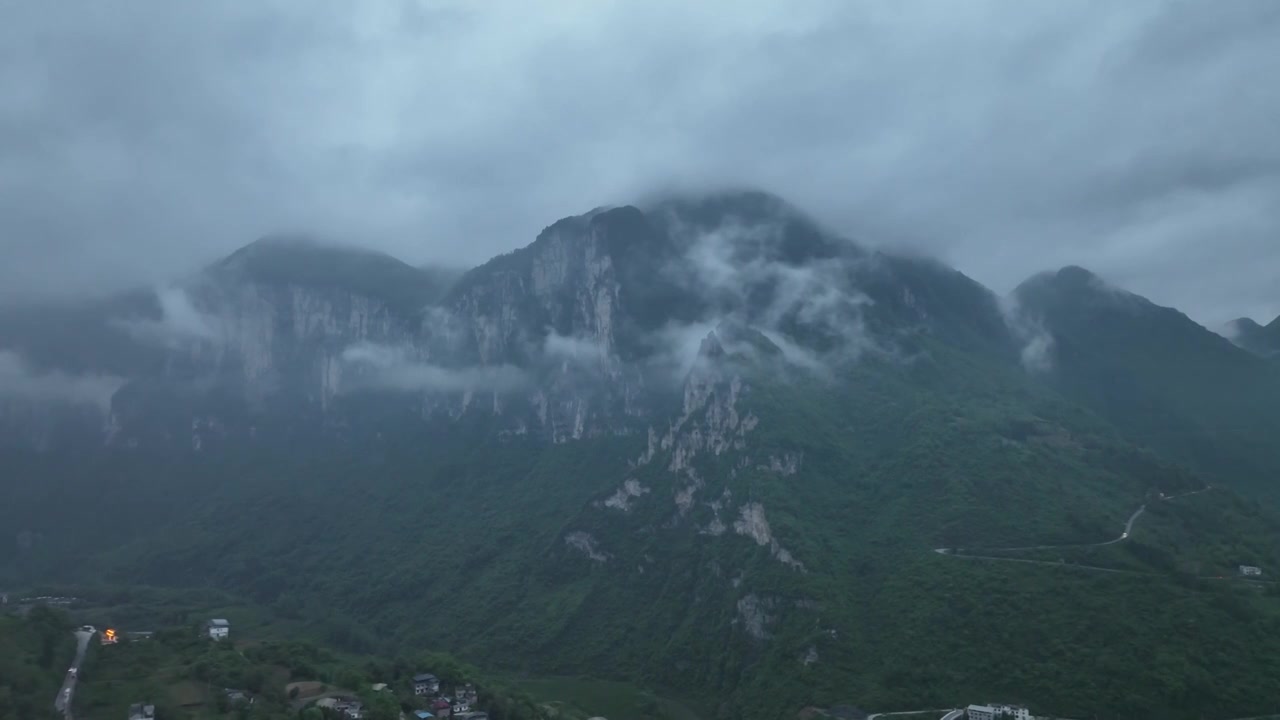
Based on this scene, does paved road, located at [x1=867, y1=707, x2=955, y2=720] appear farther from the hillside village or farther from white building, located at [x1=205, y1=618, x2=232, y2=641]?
white building, located at [x1=205, y1=618, x2=232, y2=641]

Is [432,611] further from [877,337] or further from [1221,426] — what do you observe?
[1221,426]

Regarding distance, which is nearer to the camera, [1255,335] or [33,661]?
[33,661]

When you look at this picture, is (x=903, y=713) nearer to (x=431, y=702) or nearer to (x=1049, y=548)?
(x=1049, y=548)

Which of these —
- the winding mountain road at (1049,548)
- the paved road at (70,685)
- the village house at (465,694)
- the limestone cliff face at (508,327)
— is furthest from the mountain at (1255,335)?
the paved road at (70,685)

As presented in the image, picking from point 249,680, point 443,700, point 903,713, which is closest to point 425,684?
point 443,700

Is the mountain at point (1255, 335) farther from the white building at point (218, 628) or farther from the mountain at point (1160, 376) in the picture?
the white building at point (218, 628)

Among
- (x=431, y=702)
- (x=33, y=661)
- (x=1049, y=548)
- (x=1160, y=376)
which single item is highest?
(x=1160, y=376)
